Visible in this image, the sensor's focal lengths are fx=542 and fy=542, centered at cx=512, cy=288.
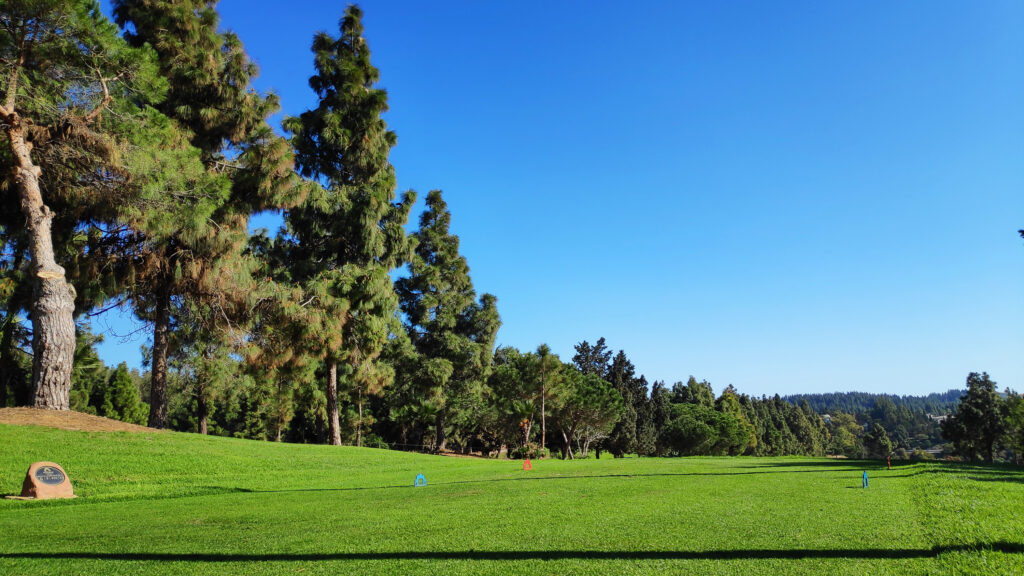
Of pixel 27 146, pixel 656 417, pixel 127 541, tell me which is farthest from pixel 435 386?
pixel 656 417

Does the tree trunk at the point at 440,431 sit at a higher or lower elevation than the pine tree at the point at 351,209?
lower

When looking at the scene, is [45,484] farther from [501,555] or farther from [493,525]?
[501,555]

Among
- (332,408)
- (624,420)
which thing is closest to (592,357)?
(624,420)

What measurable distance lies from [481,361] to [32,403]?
1263 inches

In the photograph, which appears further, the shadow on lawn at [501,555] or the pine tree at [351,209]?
the pine tree at [351,209]

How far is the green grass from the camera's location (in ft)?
16.0

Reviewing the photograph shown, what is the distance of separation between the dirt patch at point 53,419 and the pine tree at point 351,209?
1176 centimetres

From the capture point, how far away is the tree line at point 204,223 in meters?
15.5

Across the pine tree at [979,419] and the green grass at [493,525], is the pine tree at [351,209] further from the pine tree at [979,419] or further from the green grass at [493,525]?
the pine tree at [979,419]

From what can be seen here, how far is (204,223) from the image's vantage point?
18328 millimetres

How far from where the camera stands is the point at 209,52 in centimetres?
2219

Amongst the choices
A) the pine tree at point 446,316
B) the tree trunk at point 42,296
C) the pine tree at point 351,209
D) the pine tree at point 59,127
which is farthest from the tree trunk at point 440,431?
the tree trunk at point 42,296

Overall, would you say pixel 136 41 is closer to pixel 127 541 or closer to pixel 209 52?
pixel 209 52

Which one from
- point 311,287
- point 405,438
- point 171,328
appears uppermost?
point 311,287
